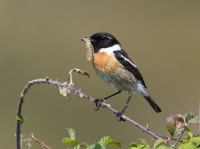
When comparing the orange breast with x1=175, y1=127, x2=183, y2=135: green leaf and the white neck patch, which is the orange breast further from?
x1=175, y1=127, x2=183, y2=135: green leaf

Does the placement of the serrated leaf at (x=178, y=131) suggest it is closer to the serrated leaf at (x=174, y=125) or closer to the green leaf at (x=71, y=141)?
the serrated leaf at (x=174, y=125)

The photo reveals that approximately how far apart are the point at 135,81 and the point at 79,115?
2.18m

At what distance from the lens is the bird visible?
2.57m

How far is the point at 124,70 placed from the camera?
2648 mm

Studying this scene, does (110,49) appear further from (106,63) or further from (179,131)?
(179,131)

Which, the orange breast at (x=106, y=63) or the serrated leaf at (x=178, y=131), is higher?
the orange breast at (x=106, y=63)

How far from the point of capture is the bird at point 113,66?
257cm

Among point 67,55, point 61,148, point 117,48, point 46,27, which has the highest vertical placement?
point 46,27

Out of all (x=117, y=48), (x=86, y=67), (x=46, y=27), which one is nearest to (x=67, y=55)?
(x=86, y=67)

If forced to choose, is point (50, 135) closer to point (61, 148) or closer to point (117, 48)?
point (61, 148)

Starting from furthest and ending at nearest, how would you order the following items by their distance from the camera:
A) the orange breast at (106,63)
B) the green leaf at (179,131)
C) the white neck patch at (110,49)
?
the white neck patch at (110,49)
the orange breast at (106,63)
the green leaf at (179,131)

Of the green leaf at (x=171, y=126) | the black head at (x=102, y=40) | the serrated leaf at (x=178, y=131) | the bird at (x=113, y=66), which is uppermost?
the black head at (x=102, y=40)

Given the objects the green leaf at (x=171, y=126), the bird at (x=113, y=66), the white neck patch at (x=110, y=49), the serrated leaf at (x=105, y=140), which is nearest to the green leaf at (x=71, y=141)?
the serrated leaf at (x=105, y=140)

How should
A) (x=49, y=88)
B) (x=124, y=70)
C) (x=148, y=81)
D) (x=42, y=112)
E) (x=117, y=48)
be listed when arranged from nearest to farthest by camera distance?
1. (x=124, y=70)
2. (x=117, y=48)
3. (x=42, y=112)
4. (x=49, y=88)
5. (x=148, y=81)
